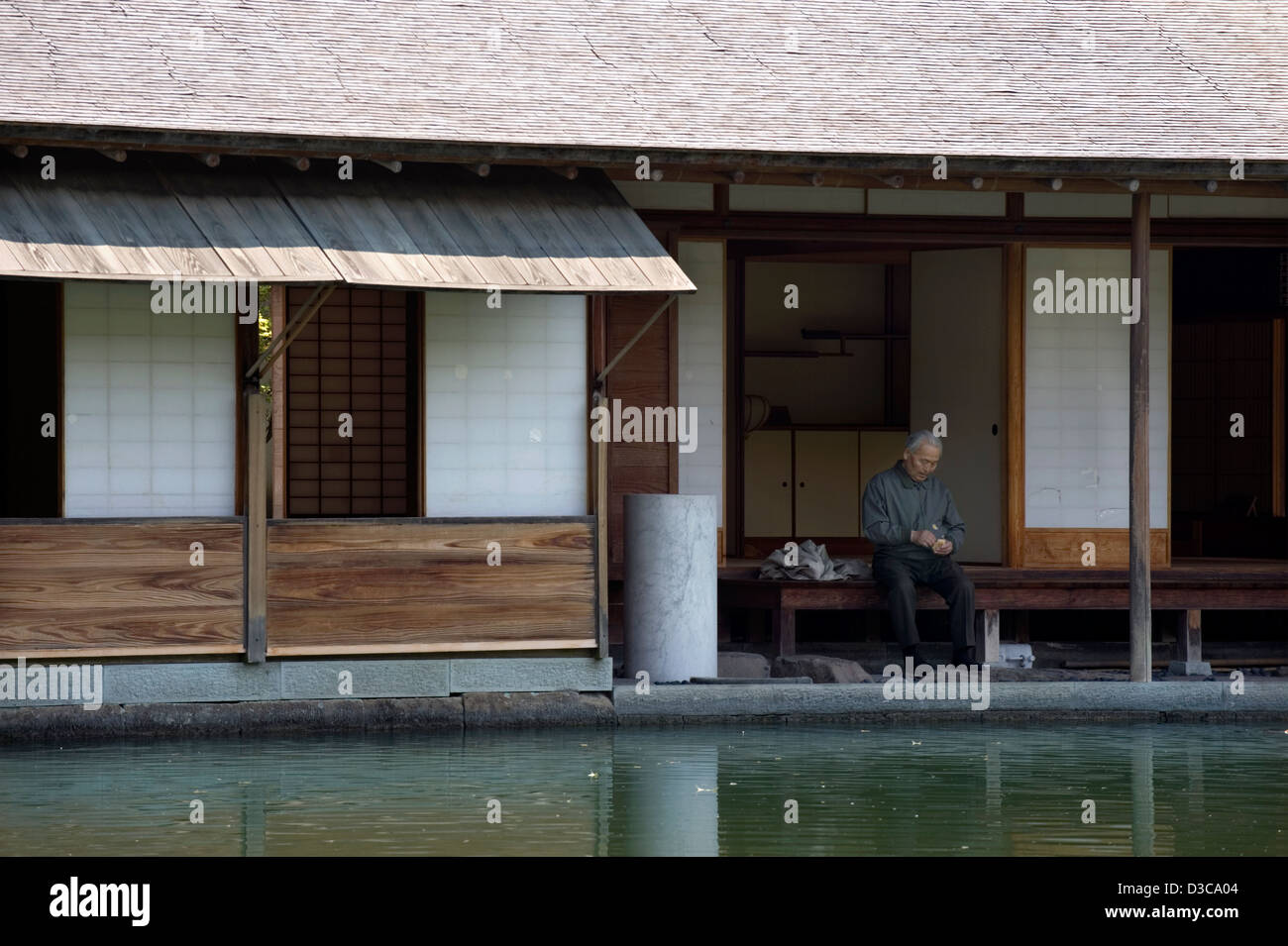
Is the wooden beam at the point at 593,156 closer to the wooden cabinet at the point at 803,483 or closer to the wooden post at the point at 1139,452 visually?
the wooden post at the point at 1139,452

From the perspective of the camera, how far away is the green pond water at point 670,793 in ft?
26.1

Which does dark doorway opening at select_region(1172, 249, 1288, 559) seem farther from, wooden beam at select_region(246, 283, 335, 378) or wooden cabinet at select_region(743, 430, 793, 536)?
wooden beam at select_region(246, 283, 335, 378)

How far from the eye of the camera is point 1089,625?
46.9ft

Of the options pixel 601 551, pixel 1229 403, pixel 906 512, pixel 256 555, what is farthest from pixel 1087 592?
pixel 256 555

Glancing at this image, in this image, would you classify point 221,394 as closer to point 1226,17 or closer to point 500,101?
point 500,101

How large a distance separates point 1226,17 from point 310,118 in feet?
22.6

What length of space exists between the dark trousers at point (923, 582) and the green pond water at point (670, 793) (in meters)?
0.80

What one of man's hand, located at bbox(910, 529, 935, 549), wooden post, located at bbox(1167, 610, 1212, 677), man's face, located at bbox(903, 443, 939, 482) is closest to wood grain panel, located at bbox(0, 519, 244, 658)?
man's hand, located at bbox(910, 529, 935, 549)

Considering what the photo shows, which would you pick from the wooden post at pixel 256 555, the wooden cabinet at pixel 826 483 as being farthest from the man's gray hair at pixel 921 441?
the wooden post at pixel 256 555

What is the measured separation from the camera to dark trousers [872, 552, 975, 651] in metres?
12.2

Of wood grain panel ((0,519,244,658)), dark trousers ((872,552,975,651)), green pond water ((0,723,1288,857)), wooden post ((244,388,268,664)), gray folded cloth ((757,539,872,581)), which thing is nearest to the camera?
green pond water ((0,723,1288,857))

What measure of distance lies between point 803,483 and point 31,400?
639 cm

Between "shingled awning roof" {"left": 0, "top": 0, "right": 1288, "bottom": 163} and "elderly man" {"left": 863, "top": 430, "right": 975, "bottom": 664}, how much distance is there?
2.18m

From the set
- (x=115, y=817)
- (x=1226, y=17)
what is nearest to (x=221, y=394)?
(x=115, y=817)
